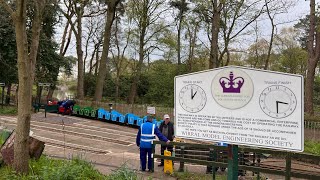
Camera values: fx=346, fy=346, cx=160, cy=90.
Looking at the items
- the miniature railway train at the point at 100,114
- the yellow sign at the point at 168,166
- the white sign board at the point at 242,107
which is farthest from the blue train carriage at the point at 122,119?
the white sign board at the point at 242,107

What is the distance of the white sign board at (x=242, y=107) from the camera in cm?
380

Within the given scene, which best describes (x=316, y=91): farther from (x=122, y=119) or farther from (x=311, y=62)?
(x=122, y=119)

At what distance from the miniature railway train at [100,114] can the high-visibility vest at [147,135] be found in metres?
12.3

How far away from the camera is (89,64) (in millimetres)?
52688

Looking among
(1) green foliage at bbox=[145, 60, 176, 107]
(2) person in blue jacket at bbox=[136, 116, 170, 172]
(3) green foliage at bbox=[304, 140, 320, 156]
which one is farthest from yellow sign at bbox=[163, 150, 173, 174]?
(1) green foliage at bbox=[145, 60, 176, 107]

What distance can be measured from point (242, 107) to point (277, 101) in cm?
41

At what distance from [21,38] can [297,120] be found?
576 cm

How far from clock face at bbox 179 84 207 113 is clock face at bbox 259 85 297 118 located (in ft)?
2.54

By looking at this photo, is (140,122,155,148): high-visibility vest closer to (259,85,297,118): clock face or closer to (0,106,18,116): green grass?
(259,85,297,118): clock face

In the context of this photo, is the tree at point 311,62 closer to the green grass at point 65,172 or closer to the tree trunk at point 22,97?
the green grass at point 65,172

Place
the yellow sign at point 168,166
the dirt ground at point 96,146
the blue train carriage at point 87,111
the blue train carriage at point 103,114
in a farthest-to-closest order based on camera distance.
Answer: the blue train carriage at point 87,111 → the blue train carriage at point 103,114 → the dirt ground at point 96,146 → the yellow sign at point 168,166

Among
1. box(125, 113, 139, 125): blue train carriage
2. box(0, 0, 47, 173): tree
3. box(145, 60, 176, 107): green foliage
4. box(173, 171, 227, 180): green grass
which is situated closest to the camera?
box(0, 0, 47, 173): tree

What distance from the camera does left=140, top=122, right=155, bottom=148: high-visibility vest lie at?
9.55m

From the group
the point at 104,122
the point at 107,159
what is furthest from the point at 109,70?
the point at 107,159
